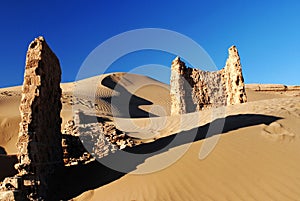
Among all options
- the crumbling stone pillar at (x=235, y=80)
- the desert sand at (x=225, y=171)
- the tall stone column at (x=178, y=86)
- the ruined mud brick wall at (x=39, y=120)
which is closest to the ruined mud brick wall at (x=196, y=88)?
the tall stone column at (x=178, y=86)

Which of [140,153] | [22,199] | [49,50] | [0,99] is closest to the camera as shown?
[22,199]

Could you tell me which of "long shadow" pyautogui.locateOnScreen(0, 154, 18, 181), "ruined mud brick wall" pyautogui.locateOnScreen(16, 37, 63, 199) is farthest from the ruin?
"long shadow" pyautogui.locateOnScreen(0, 154, 18, 181)

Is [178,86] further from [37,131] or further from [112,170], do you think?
[37,131]

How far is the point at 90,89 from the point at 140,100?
8.78m

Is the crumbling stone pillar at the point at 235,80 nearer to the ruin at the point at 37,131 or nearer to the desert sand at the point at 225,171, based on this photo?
the desert sand at the point at 225,171

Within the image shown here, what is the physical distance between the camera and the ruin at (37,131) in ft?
17.9

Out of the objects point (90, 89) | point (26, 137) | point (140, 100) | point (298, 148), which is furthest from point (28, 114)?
point (140, 100)

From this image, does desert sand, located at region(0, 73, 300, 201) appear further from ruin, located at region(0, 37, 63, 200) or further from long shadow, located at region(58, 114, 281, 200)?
ruin, located at region(0, 37, 63, 200)

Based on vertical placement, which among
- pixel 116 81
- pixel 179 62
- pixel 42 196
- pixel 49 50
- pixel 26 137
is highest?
pixel 116 81

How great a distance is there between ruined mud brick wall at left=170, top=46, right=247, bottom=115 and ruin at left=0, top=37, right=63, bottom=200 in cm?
1091

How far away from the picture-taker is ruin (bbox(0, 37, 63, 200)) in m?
5.46

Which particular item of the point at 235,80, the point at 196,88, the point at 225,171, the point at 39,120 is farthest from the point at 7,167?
the point at 196,88

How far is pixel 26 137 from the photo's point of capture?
568 centimetres

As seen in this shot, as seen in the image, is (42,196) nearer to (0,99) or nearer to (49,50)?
(49,50)
